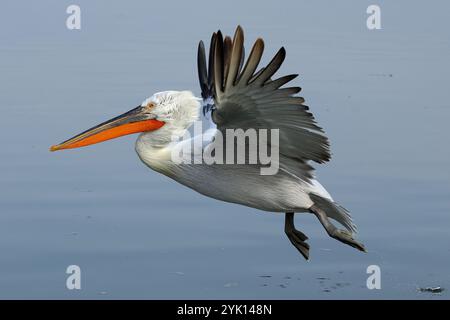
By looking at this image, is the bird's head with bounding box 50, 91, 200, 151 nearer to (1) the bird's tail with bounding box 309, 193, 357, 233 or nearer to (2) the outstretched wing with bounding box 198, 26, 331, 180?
(2) the outstretched wing with bounding box 198, 26, 331, 180

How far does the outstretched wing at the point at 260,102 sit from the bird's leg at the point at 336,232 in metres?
0.50

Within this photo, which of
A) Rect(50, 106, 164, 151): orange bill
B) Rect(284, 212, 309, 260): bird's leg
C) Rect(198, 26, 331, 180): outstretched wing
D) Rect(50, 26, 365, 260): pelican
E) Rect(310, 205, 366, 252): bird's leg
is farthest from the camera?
Rect(284, 212, 309, 260): bird's leg

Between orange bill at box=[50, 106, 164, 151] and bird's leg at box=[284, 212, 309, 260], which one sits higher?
orange bill at box=[50, 106, 164, 151]

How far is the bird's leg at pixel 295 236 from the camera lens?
27.6ft

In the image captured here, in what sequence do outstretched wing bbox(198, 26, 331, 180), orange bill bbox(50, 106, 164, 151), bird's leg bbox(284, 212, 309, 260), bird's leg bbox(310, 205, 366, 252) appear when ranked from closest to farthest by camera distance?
outstretched wing bbox(198, 26, 331, 180) < bird's leg bbox(310, 205, 366, 252) < orange bill bbox(50, 106, 164, 151) < bird's leg bbox(284, 212, 309, 260)

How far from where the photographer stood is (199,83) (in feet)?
27.7

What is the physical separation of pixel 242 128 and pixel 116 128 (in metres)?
1.27

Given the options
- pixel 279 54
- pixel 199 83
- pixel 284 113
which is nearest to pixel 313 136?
pixel 284 113

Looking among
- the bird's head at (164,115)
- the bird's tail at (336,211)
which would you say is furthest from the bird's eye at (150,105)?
the bird's tail at (336,211)

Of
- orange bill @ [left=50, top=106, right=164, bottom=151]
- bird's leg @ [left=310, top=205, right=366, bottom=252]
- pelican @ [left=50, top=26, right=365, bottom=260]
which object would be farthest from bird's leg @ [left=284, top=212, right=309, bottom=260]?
orange bill @ [left=50, top=106, right=164, bottom=151]

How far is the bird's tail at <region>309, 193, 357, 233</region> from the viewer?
7.83 meters

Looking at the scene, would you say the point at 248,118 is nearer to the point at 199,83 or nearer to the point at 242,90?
the point at 242,90

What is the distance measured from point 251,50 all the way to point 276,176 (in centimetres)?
134

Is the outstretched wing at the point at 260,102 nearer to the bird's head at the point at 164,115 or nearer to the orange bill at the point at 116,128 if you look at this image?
the bird's head at the point at 164,115
